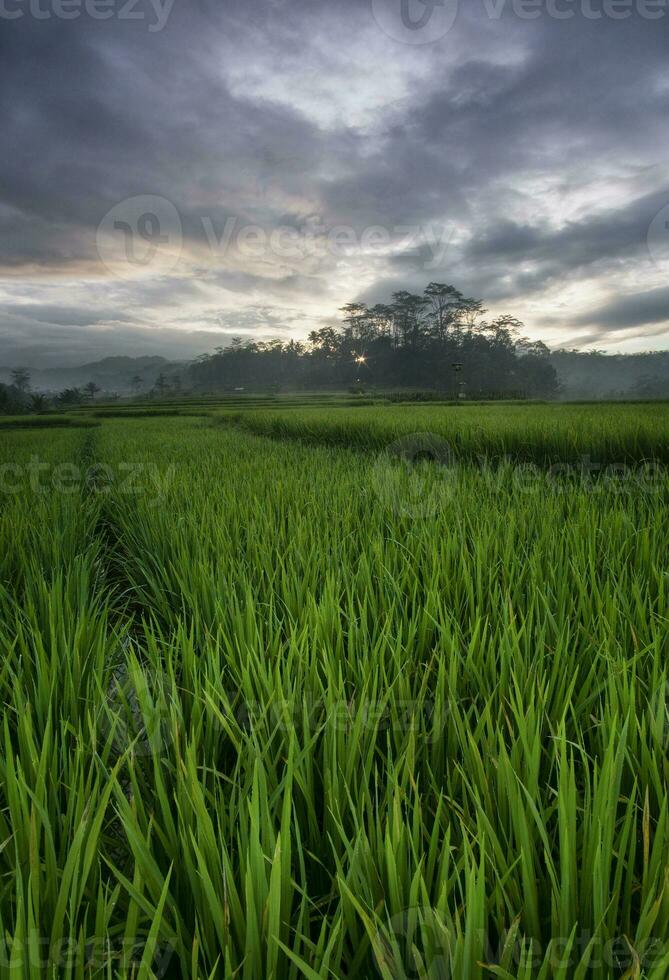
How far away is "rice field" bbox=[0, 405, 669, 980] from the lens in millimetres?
493

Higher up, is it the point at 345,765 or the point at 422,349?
the point at 422,349

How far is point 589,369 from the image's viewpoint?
430 ft

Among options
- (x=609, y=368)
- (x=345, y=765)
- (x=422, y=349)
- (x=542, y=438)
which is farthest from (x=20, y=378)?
(x=609, y=368)

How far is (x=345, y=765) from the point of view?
738 mm

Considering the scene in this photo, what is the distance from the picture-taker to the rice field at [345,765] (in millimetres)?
493

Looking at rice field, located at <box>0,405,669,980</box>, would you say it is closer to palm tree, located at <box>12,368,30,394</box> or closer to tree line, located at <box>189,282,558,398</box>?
tree line, located at <box>189,282,558,398</box>

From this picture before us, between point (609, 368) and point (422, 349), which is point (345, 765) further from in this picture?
point (609, 368)

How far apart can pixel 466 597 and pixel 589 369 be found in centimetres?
14911

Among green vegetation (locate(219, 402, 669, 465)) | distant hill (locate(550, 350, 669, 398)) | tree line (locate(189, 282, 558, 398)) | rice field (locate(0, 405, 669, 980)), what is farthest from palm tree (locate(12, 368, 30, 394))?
distant hill (locate(550, 350, 669, 398))

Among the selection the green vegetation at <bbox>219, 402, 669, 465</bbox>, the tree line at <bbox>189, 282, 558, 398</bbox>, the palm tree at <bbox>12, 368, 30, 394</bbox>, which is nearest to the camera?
the green vegetation at <bbox>219, 402, 669, 465</bbox>

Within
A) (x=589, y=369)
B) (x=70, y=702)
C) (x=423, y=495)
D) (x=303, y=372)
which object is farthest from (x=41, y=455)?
(x=589, y=369)

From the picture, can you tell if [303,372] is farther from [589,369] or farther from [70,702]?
[589,369]

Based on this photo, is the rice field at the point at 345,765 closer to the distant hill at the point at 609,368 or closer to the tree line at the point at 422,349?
the tree line at the point at 422,349

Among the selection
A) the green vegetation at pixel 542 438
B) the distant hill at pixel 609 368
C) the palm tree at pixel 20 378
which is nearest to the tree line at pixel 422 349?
the green vegetation at pixel 542 438
